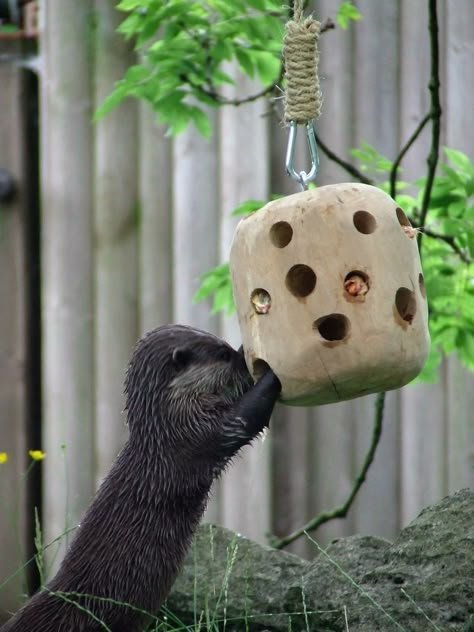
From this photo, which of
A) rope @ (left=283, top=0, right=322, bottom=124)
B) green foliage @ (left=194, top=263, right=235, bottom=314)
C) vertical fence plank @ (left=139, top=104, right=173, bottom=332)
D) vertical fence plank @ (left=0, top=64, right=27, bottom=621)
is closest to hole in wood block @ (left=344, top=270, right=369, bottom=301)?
rope @ (left=283, top=0, right=322, bottom=124)

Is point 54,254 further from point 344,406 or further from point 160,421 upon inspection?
point 160,421

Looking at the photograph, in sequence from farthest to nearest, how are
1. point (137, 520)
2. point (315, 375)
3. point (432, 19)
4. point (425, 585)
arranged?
point (432, 19)
point (425, 585)
point (137, 520)
point (315, 375)

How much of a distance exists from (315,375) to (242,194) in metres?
2.81

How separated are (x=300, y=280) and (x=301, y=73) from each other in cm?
52

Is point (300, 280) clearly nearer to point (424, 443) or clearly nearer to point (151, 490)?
point (151, 490)

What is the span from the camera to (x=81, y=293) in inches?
226

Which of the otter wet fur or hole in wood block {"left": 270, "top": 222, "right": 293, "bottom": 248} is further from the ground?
hole in wood block {"left": 270, "top": 222, "right": 293, "bottom": 248}

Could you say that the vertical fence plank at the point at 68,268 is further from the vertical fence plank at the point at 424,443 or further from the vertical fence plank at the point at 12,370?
the vertical fence plank at the point at 424,443

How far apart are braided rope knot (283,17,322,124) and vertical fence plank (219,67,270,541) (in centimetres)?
244

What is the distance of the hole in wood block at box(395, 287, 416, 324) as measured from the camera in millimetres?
2818

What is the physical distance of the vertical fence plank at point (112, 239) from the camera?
18.7 feet

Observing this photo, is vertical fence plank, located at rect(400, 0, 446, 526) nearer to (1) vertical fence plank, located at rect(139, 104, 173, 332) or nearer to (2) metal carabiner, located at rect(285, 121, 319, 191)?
(1) vertical fence plank, located at rect(139, 104, 173, 332)

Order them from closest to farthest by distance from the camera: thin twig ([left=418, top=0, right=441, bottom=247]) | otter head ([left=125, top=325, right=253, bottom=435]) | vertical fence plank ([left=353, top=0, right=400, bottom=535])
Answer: otter head ([left=125, top=325, right=253, bottom=435]) < thin twig ([left=418, top=0, right=441, bottom=247]) < vertical fence plank ([left=353, top=0, right=400, bottom=535])

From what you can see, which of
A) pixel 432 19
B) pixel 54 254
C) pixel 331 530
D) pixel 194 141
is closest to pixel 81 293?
pixel 54 254
